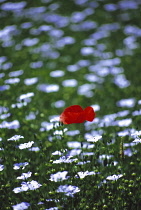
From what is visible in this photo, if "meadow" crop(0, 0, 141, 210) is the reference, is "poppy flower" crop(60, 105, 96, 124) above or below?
above

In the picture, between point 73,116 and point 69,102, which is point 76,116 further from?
point 69,102

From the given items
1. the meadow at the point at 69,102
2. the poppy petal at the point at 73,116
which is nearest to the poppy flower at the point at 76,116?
the poppy petal at the point at 73,116

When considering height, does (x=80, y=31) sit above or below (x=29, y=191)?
below

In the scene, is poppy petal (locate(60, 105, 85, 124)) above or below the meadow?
above

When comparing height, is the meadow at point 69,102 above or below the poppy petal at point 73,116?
below

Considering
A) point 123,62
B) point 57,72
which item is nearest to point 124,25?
point 123,62

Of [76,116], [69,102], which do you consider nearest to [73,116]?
[76,116]

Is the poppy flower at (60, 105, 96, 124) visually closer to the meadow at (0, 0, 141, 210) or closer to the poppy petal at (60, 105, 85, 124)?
the poppy petal at (60, 105, 85, 124)

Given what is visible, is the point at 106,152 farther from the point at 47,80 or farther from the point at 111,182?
the point at 47,80

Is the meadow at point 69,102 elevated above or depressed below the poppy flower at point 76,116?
below

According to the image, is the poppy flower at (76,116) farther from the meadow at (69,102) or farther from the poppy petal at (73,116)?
the meadow at (69,102)

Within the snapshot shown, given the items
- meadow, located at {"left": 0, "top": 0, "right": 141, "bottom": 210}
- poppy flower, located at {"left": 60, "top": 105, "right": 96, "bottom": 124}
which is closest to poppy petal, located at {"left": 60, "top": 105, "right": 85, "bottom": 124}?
poppy flower, located at {"left": 60, "top": 105, "right": 96, "bottom": 124}
